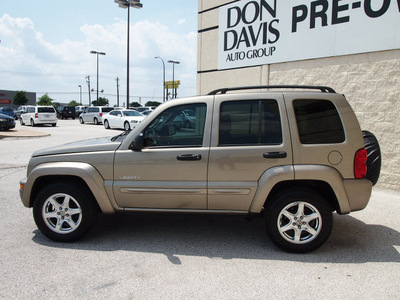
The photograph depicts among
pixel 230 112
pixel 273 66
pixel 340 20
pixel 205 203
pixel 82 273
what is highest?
pixel 340 20

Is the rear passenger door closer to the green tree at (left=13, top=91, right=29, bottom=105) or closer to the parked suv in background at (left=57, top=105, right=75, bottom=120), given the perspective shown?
the parked suv in background at (left=57, top=105, right=75, bottom=120)

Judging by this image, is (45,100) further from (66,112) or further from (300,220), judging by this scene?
(300,220)

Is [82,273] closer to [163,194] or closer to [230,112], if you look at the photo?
[163,194]

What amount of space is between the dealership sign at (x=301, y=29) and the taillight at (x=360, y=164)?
3847mm

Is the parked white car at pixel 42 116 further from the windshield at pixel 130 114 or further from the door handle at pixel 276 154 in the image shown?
the door handle at pixel 276 154

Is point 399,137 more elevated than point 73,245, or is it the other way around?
point 399,137

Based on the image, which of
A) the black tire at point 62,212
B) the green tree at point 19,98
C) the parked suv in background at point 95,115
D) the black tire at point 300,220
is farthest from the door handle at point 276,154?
the green tree at point 19,98

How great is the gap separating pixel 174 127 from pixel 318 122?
1647mm

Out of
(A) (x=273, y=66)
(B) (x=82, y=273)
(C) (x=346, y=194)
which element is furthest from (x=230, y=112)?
(A) (x=273, y=66)

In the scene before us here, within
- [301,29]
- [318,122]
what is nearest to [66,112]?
[301,29]

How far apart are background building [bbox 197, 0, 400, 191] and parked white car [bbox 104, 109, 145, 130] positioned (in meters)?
14.0

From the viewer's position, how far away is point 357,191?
379 centimetres

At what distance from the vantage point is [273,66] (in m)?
8.80

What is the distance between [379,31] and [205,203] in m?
5.29
